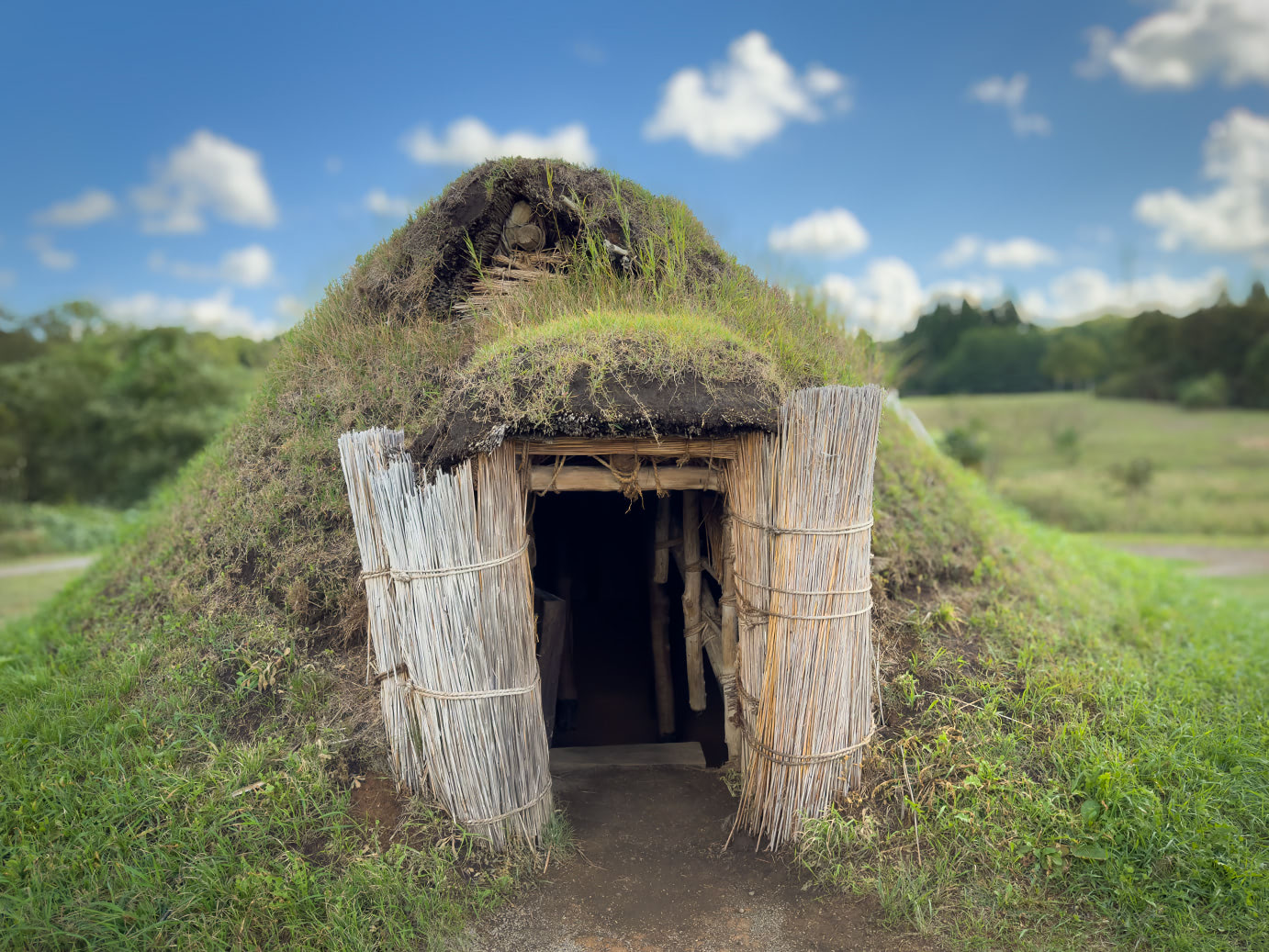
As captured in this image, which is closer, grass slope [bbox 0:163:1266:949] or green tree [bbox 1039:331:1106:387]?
grass slope [bbox 0:163:1266:949]

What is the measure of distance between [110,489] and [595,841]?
1042 inches

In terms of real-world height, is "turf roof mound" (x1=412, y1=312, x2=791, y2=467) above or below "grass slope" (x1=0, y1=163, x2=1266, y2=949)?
above

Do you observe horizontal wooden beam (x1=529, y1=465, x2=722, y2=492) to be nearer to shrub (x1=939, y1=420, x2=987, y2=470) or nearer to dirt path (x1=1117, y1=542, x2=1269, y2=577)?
dirt path (x1=1117, y1=542, x2=1269, y2=577)

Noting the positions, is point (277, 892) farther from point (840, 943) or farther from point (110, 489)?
point (110, 489)

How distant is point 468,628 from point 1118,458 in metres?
29.3

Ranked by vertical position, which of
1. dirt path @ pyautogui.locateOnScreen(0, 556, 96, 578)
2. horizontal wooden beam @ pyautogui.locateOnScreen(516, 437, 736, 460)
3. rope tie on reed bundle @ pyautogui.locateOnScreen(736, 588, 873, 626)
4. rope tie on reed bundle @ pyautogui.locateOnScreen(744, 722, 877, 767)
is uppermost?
horizontal wooden beam @ pyautogui.locateOnScreen(516, 437, 736, 460)

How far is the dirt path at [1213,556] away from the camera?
14.1m

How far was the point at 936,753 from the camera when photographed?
420 cm

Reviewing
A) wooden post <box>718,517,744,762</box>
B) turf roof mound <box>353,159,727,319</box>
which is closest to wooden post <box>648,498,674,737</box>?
wooden post <box>718,517,744,762</box>

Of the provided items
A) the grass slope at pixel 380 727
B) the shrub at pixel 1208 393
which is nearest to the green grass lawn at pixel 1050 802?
the grass slope at pixel 380 727

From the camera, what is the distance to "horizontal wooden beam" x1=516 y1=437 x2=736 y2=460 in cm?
400

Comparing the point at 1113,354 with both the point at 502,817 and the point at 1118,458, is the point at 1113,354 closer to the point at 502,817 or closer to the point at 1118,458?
→ the point at 1118,458

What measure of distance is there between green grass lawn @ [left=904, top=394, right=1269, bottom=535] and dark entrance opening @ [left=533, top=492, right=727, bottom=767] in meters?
16.3

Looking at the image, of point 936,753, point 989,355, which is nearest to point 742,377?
point 936,753
